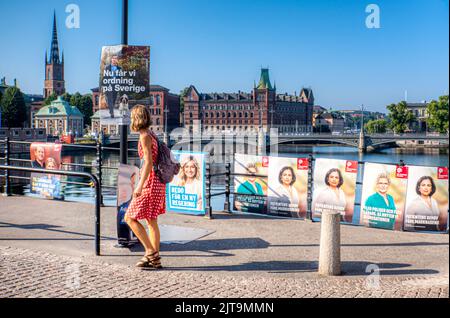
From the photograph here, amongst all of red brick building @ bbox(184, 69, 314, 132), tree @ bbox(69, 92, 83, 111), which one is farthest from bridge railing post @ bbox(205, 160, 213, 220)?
red brick building @ bbox(184, 69, 314, 132)

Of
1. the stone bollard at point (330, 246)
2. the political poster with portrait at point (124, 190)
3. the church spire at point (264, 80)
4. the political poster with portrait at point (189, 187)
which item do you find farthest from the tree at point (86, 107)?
the stone bollard at point (330, 246)

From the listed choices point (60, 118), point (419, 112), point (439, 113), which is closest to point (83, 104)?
point (60, 118)

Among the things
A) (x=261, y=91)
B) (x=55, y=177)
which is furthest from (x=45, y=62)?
(x=55, y=177)

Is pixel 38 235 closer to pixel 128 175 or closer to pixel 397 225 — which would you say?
pixel 128 175

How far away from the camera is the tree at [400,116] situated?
108919 mm

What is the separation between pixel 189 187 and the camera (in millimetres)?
9047

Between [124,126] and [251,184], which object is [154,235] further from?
[251,184]

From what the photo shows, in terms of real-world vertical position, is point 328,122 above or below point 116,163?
above

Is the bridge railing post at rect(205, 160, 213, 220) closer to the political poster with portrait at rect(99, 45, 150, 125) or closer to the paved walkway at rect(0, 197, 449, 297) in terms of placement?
the paved walkway at rect(0, 197, 449, 297)

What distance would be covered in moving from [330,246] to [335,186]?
3.11 meters

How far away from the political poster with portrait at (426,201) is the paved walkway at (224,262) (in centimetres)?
32

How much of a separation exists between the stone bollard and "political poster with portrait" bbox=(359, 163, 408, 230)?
281cm

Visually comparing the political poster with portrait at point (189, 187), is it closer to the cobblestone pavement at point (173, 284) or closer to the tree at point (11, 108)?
the cobblestone pavement at point (173, 284)

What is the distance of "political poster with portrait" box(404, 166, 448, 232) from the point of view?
25.3 ft
